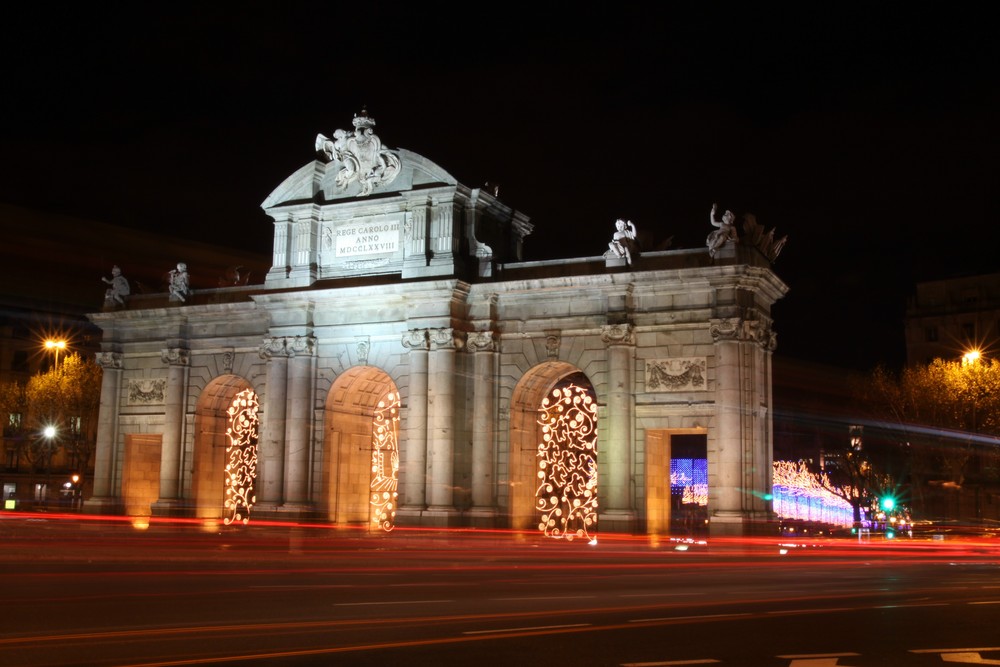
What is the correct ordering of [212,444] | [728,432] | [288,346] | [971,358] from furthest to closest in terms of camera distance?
[971,358]
[212,444]
[288,346]
[728,432]

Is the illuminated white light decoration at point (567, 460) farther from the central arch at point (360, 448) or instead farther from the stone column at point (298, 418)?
the stone column at point (298, 418)

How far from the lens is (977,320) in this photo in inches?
2985

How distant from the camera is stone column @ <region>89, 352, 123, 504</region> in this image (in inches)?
1799

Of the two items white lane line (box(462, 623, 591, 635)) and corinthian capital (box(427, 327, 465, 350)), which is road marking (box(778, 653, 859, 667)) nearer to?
white lane line (box(462, 623, 591, 635))

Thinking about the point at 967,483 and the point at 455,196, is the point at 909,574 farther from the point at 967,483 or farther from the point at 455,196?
the point at 967,483

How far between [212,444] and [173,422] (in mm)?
1923

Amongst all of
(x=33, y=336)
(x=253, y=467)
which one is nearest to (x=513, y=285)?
(x=253, y=467)

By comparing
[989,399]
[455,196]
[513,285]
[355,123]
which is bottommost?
[989,399]

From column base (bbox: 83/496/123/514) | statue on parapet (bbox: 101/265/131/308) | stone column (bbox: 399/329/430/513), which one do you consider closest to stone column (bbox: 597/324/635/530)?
stone column (bbox: 399/329/430/513)

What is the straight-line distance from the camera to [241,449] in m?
45.7

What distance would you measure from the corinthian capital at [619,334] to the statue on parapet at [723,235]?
372cm

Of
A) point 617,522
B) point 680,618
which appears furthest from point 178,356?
point 680,618

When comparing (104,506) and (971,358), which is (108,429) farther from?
(971,358)

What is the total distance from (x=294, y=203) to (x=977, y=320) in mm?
54069
